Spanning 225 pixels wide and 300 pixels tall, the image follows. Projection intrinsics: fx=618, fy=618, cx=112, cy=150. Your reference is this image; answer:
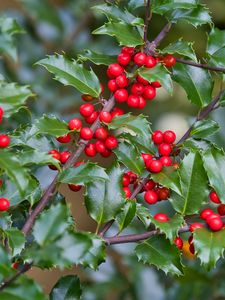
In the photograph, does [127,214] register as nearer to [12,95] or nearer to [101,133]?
[101,133]

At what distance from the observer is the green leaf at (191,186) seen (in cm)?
83

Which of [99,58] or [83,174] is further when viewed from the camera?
[99,58]

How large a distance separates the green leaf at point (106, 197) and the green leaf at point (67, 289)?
0.10m

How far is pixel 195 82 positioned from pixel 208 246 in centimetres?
28

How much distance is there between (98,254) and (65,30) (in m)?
1.21

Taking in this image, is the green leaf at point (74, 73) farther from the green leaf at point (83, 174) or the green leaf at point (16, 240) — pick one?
the green leaf at point (16, 240)

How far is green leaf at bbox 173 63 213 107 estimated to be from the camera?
94 cm

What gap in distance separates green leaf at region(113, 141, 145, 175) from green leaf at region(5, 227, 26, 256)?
6.9 inches

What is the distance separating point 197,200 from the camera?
0.85 meters

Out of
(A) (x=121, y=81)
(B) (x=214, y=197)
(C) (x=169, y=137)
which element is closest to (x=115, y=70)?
(A) (x=121, y=81)

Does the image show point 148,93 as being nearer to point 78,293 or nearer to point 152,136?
point 152,136

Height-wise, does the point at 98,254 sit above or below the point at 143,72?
below

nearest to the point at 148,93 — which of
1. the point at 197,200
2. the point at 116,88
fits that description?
the point at 116,88

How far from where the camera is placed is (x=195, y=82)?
3.08ft
